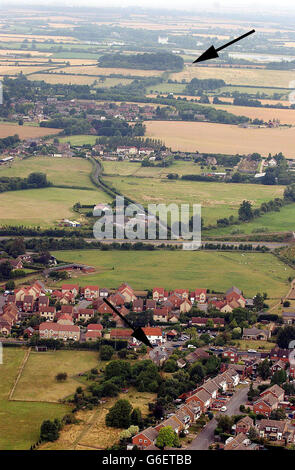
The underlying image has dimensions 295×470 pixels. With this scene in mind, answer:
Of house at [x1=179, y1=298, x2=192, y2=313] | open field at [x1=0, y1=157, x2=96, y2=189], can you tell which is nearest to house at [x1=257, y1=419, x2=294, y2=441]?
house at [x1=179, y1=298, x2=192, y2=313]

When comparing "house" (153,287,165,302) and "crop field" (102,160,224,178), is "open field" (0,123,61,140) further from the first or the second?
"house" (153,287,165,302)

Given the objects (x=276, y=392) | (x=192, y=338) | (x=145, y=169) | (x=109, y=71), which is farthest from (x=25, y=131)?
(x=276, y=392)

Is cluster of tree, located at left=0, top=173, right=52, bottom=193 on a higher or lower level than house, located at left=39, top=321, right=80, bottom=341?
higher

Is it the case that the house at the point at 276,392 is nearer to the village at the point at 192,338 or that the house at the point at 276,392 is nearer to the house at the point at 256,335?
the village at the point at 192,338

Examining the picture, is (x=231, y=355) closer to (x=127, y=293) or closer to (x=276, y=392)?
(x=276, y=392)
